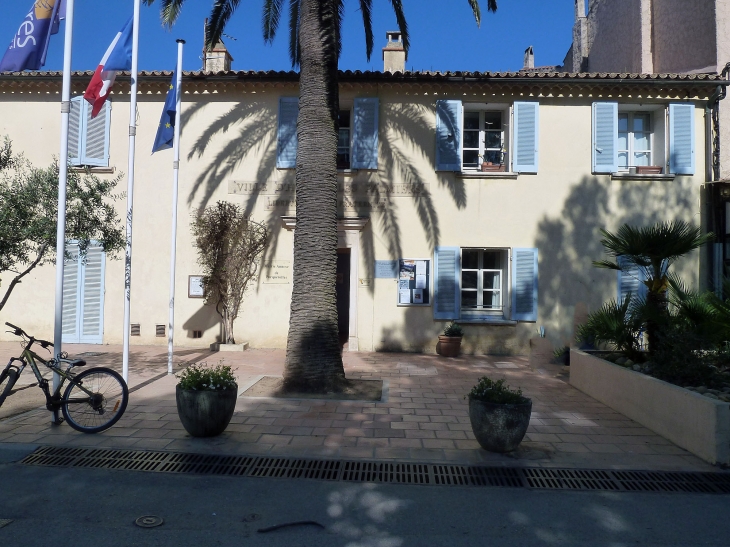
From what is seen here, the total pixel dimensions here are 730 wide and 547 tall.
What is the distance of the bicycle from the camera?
20.6ft

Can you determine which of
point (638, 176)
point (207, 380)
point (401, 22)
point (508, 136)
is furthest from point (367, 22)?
point (207, 380)

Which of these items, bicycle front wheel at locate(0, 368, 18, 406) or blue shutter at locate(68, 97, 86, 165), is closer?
bicycle front wheel at locate(0, 368, 18, 406)

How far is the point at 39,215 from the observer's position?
7.22 meters

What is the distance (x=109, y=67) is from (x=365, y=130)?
6.00m

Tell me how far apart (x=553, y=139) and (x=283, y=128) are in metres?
5.98

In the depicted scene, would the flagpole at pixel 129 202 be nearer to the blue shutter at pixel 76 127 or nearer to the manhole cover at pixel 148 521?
the manhole cover at pixel 148 521

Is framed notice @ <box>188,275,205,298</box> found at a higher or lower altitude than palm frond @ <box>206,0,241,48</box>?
lower

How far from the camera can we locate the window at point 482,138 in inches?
517

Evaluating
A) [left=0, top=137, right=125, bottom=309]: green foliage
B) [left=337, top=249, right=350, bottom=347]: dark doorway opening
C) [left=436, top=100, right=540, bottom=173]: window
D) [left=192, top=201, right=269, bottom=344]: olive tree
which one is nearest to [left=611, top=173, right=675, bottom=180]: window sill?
[left=436, top=100, right=540, bottom=173]: window

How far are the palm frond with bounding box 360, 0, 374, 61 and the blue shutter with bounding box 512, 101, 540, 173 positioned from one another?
3.65m

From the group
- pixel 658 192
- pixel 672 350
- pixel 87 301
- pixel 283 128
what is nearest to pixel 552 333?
pixel 658 192

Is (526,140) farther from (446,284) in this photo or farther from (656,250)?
(656,250)

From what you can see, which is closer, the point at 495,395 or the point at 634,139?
the point at 495,395

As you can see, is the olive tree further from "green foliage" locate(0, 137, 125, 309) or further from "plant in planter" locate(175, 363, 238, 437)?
"plant in planter" locate(175, 363, 238, 437)
